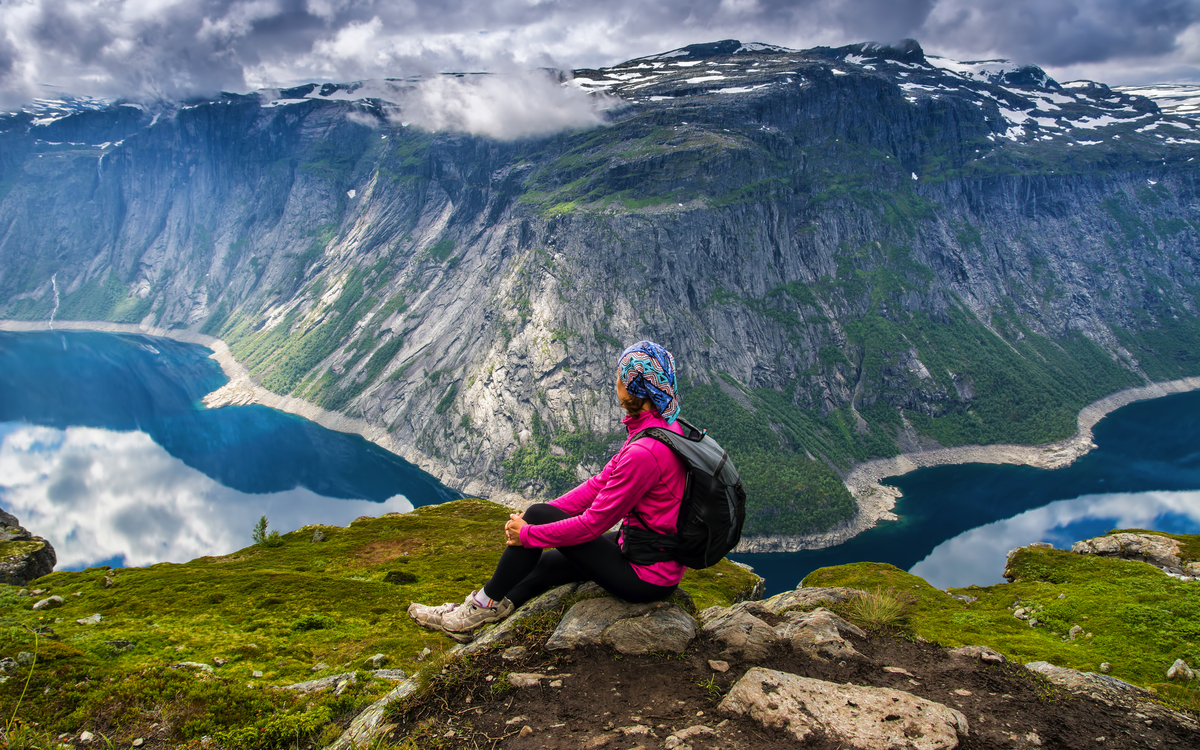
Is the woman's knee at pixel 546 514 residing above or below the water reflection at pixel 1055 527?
above

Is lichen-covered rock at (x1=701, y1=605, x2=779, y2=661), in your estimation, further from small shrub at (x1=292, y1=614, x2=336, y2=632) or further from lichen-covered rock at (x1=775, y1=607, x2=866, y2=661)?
small shrub at (x1=292, y1=614, x2=336, y2=632)

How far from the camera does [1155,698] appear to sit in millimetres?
7527

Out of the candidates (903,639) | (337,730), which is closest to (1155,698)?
(903,639)

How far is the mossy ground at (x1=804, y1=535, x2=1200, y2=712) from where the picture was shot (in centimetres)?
1321

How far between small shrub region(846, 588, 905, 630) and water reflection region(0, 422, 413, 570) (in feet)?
424

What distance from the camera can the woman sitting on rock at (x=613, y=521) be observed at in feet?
23.6

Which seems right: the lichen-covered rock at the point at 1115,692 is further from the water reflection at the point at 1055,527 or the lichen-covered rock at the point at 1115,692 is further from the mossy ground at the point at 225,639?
the water reflection at the point at 1055,527

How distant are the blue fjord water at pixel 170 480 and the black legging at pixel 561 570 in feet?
421

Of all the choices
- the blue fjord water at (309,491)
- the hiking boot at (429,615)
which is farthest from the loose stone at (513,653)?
the blue fjord water at (309,491)

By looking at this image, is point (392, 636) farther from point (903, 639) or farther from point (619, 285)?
point (619, 285)

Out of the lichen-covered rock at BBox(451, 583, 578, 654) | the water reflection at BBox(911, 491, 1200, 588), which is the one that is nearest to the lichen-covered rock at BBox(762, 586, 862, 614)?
the lichen-covered rock at BBox(451, 583, 578, 654)

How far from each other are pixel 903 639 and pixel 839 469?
599 feet

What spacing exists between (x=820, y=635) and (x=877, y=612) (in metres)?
2.30

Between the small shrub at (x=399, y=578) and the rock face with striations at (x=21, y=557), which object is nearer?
the rock face with striations at (x=21, y=557)
